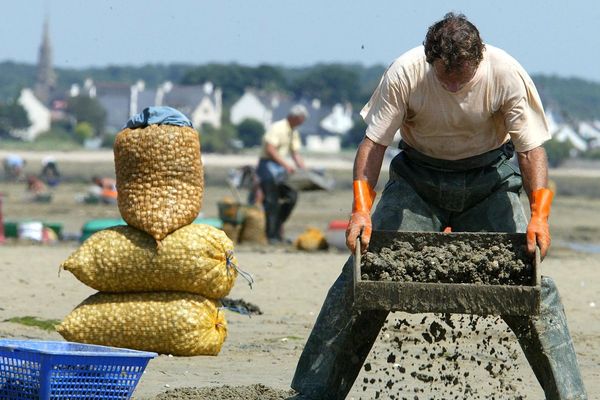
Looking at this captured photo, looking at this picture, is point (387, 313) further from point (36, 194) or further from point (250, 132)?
point (250, 132)

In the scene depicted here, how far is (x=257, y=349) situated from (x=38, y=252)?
5.62 m

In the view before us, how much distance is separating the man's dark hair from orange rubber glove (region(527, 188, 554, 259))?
0.69 m

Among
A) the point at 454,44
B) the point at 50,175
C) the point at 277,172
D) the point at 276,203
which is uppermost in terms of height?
the point at 454,44

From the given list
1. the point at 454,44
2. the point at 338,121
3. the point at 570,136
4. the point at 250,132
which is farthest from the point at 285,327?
the point at 338,121

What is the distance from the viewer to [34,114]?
10706cm

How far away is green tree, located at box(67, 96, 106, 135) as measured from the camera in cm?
10706

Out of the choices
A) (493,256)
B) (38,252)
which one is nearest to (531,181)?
(493,256)

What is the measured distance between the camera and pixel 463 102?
18.9 ft

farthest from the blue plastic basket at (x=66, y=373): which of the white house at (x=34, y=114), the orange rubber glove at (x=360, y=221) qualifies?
the white house at (x=34, y=114)

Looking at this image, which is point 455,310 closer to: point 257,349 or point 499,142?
point 499,142

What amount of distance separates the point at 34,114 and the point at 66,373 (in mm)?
104294

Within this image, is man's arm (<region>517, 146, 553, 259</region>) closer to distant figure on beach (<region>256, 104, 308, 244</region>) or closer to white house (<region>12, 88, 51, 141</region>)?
distant figure on beach (<region>256, 104, 308, 244</region>)

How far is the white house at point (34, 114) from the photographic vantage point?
103438 mm

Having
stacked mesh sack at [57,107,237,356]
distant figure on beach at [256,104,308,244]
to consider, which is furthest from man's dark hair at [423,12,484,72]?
distant figure on beach at [256,104,308,244]
